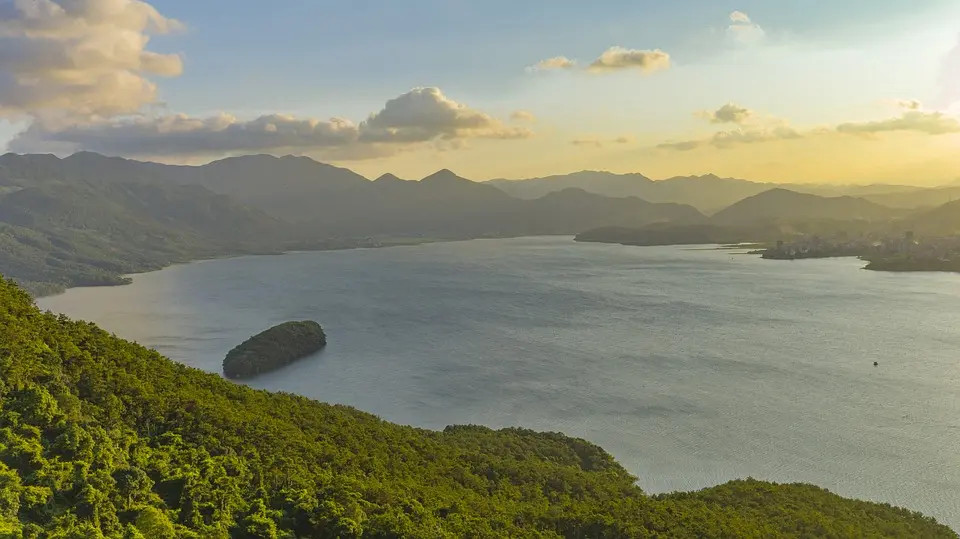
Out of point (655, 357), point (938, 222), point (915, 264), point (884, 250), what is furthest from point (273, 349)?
point (938, 222)

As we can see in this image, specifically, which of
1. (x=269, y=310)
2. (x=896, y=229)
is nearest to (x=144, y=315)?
(x=269, y=310)

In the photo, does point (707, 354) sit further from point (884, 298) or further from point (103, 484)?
point (103, 484)

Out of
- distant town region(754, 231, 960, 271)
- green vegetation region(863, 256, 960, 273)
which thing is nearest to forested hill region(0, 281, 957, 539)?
green vegetation region(863, 256, 960, 273)

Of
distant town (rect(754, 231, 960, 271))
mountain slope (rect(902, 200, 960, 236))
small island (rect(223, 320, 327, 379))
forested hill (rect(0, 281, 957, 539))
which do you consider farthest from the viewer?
mountain slope (rect(902, 200, 960, 236))

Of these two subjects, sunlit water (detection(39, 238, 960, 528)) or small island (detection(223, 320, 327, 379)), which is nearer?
sunlit water (detection(39, 238, 960, 528))

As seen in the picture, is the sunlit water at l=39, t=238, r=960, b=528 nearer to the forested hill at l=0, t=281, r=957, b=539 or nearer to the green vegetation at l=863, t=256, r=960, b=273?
the green vegetation at l=863, t=256, r=960, b=273

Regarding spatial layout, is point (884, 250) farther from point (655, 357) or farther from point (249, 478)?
point (249, 478)

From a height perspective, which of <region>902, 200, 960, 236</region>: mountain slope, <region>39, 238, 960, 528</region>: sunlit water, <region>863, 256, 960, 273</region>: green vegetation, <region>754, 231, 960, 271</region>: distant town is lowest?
<region>39, 238, 960, 528</region>: sunlit water
